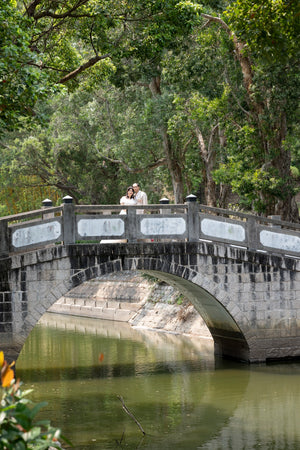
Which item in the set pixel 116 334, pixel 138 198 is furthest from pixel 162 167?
pixel 138 198

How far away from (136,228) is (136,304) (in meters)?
10.6

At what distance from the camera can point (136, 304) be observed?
2383cm

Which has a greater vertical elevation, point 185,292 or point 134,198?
point 134,198

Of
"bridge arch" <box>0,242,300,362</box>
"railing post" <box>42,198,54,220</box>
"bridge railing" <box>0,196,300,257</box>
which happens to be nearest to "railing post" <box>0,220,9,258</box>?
"bridge railing" <box>0,196,300,257</box>

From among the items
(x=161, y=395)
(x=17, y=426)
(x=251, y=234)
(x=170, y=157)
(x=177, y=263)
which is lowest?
(x=161, y=395)

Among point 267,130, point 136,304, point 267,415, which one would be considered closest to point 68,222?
point 267,415

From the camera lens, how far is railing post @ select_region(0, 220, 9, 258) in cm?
1254

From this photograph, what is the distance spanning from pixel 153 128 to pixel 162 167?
4.73 meters

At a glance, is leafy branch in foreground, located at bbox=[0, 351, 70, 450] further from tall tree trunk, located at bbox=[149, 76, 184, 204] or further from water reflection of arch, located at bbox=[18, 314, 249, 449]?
tall tree trunk, located at bbox=[149, 76, 184, 204]

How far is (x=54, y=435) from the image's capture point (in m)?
4.36

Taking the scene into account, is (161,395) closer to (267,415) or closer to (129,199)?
(267,415)

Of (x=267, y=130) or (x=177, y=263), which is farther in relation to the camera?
(x=267, y=130)

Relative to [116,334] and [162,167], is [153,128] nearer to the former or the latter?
[162,167]

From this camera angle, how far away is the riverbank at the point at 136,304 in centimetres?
2012
